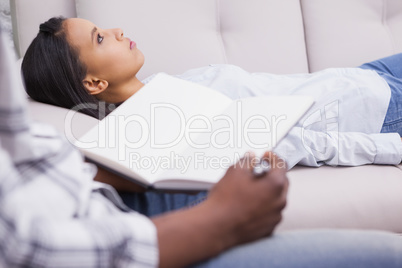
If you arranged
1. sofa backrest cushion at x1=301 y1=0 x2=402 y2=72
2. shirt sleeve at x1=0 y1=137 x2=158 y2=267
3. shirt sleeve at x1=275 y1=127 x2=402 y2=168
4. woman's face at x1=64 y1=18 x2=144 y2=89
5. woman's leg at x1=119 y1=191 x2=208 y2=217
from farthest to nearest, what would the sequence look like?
sofa backrest cushion at x1=301 y1=0 x2=402 y2=72 → woman's face at x1=64 y1=18 x2=144 y2=89 → shirt sleeve at x1=275 y1=127 x2=402 y2=168 → woman's leg at x1=119 y1=191 x2=208 y2=217 → shirt sleeve at x1=0 y1=137 x2=158 y2=267

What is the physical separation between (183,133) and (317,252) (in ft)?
1.22

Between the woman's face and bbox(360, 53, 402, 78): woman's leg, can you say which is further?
bbox(360, 53, 402, 78): woman's leg

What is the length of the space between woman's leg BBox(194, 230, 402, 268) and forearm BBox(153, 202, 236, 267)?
0.8 inches

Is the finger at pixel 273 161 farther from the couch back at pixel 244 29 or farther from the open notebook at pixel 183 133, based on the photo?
the couch back at pixel 244 29

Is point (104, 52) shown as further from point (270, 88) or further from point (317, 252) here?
point (317, 252)

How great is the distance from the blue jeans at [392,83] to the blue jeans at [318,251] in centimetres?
81

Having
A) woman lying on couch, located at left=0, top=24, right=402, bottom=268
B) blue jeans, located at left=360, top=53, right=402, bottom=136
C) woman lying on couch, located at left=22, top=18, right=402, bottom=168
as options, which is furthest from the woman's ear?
blue jeans, located at left=360, top=53, right=402, bottom=136

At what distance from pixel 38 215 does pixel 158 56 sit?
1138 millimetres

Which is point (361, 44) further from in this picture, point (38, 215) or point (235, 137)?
point (38, 215)

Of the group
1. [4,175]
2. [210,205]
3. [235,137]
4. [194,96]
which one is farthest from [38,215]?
[194,96]

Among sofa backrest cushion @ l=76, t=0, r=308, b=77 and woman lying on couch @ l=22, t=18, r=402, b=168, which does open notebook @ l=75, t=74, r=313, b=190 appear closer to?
woman lying on couch @ l=22, t=18, r=402, b=168

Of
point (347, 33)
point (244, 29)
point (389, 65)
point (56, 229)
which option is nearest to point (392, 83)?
point (389, 65)

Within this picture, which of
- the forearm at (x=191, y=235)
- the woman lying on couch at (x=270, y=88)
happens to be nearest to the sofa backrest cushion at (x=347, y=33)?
the woman lying on couch at (x=270, y=88)

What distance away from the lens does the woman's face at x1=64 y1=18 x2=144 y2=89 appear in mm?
1233
